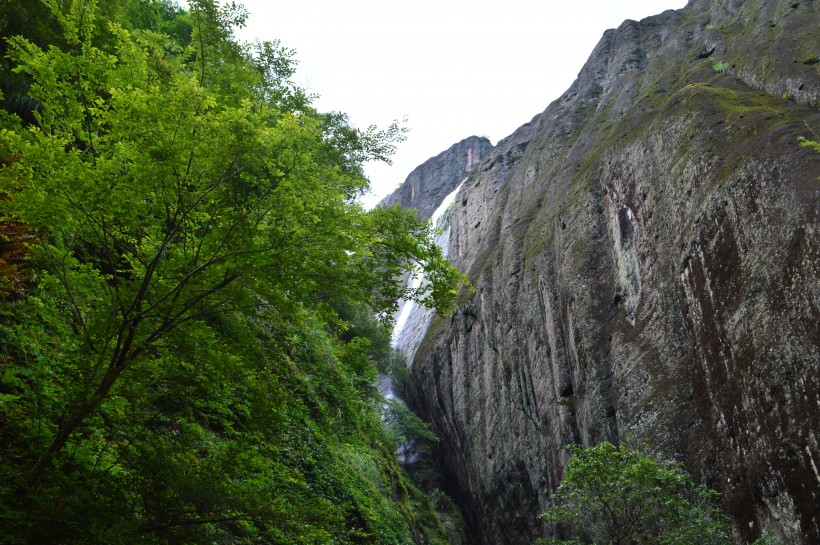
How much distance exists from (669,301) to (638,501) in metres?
6.07

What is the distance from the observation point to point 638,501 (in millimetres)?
10898

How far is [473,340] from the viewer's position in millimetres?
28031

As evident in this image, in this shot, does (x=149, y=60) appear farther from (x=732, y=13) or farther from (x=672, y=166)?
(x=732, y=13)

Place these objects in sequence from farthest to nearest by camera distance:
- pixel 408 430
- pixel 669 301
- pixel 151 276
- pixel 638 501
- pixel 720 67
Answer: pixel 408 430 → pixel 720 67 → pixel 669 301 → pixel 638 501 → pixel 151 276

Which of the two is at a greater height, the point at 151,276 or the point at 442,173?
the point at 442,173

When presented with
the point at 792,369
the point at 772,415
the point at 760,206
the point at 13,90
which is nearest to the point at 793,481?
the point at 772,415

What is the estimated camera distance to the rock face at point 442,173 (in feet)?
248

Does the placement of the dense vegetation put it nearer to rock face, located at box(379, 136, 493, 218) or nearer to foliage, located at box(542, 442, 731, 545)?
foliage, located at box(542, 442, 731, 545)

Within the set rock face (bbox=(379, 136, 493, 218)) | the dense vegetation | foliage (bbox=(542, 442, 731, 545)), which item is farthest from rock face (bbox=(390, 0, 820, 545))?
rock face (bbox=(379, 136, 493, 218))

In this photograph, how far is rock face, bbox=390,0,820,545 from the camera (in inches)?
399

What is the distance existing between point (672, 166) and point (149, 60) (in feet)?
49.0

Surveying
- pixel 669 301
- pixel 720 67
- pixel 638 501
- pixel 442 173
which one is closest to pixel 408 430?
pixel 669 301

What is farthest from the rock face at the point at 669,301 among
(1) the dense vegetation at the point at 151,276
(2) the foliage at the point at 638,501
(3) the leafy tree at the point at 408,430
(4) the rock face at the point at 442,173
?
(4) the rock face at the point at 442,173

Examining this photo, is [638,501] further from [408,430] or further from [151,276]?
[408,430]
